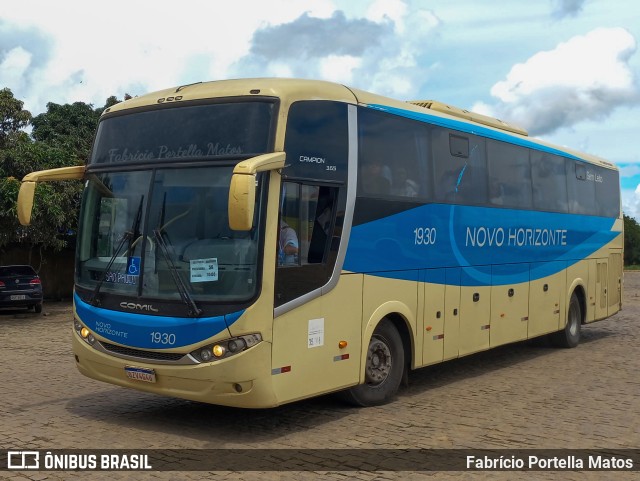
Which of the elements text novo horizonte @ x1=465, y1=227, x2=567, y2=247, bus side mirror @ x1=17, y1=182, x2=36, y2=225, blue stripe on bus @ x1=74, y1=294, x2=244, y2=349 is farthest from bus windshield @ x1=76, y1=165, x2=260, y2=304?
text novo horizonte @ x1=465, y1=227, x2=567, y2=247

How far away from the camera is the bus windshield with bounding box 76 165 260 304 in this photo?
7543 millimetres

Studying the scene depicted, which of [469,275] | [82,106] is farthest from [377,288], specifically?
[82,106]

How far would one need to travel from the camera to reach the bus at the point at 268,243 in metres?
7.55

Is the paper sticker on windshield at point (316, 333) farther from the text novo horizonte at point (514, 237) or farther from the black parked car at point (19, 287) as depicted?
the black parked car at point (19, 287)

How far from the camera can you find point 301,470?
673cm

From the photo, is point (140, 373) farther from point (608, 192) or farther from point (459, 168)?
point (608, 192)

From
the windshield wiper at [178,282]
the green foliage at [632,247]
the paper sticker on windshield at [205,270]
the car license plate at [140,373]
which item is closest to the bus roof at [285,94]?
the windshield wiper at [178,282]

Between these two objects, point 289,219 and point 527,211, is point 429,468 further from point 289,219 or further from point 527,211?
point 527,211

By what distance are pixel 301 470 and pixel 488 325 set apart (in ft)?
19.2

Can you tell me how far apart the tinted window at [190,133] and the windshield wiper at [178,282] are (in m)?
0.88

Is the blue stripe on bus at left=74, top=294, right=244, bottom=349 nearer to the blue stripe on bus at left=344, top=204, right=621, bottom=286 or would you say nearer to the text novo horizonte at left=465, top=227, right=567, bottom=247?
the blue stripe on bus at left=344, top=204, right=621, bottom=286

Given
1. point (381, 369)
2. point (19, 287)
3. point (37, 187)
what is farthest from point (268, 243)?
point (19, 287)

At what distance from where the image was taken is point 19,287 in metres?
22.3

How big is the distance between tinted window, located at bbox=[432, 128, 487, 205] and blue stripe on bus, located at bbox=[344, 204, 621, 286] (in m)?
0.19
